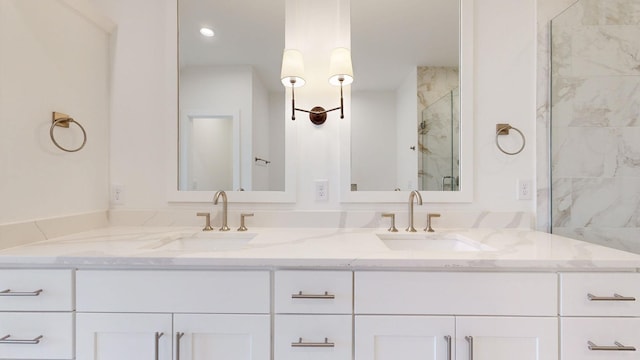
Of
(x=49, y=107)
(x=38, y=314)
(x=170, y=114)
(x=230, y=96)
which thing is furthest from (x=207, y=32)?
(x=38, y=314)

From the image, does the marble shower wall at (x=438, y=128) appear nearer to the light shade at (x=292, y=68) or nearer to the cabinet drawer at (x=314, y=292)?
the light shade at (x=292, y=68)

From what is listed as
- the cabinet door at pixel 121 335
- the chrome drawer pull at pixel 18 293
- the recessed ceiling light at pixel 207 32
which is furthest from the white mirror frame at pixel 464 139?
the chrome drawer pull at pixel 18 293

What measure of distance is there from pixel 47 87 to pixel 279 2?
3.92 feet

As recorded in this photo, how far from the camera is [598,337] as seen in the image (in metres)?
0.99

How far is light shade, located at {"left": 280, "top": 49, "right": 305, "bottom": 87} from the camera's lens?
1.52 metres

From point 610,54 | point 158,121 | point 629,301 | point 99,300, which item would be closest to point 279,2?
point 158,121

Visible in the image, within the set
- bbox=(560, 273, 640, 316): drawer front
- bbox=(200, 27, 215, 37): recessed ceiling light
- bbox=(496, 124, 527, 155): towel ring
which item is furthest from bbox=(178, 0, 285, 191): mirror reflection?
bbox=(560, 273, 640, 316): drawer front

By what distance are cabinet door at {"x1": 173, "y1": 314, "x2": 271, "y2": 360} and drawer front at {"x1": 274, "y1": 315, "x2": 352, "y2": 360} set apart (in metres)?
0.05

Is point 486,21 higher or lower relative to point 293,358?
higher

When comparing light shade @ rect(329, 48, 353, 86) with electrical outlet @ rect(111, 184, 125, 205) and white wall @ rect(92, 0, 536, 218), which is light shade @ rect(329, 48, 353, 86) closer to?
white wall @ rect(92, 0, 536, 218)

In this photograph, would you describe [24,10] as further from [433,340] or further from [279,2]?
[433,340]

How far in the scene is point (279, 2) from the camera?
63.3 inches

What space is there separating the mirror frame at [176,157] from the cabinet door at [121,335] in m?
0.70

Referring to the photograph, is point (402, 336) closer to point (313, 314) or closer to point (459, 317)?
point (459, 317)
